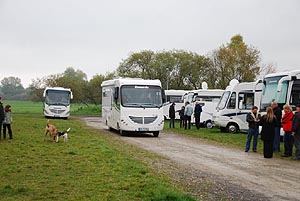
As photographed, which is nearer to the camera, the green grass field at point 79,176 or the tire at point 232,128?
the green grass field at point 79,176

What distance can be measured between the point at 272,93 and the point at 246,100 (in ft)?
19.9

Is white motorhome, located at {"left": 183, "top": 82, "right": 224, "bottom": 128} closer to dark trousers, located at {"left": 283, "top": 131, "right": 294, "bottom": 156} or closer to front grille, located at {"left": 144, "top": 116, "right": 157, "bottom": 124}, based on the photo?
front grille, located at {"left": 144, "top": 116, "right": 157, "bottom": 124}

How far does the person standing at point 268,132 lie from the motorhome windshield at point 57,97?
2976 centimetres

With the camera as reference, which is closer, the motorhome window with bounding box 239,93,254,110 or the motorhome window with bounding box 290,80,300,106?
the motorhome window with bounding box 290,80,300,106

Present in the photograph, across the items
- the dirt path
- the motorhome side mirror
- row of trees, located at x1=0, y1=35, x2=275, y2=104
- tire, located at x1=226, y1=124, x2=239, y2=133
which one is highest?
row of trees, located at x1=0, y1=35, x2=275, y2=104

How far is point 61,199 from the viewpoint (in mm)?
7676

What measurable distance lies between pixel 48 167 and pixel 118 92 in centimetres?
1234

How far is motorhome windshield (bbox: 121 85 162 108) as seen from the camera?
75.4 ft

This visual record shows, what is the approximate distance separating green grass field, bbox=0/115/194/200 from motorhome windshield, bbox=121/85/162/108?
24.1ft

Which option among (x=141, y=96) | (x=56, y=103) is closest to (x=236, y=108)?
(x=141, y=96)

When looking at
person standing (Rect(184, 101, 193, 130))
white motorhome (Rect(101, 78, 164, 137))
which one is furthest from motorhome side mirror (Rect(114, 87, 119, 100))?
person standing (Rect(184, 101, 193, 130))

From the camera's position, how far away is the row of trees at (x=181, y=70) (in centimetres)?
4991

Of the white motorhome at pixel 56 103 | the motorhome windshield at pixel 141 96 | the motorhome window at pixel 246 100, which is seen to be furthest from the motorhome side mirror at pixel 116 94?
the white motorhome at pixel 56 103

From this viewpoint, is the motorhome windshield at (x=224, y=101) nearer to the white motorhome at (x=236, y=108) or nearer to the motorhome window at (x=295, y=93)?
the white motorhome at (x=236, y=108)
